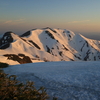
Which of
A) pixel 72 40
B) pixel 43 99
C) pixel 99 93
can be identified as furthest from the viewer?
pixel 72 40

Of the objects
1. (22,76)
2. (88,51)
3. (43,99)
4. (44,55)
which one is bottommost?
(88,51)

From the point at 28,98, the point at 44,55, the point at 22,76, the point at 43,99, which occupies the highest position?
the point at 28,98

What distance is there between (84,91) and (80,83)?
2.94 feet

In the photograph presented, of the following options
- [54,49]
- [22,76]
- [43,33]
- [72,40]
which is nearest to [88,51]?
[72,40]

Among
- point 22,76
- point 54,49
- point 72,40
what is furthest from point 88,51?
point 22,76

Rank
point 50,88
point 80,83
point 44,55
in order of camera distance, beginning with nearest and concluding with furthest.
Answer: point 50,88 < point 80,83 < point 44,55

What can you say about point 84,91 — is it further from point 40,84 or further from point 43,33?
point 43,33

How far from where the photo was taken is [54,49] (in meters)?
122

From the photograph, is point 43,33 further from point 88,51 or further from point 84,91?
point 84,91

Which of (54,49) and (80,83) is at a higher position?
(80,83)

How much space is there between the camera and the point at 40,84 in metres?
6.99

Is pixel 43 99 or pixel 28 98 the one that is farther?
pixel 43 99

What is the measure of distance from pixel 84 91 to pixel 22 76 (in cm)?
434

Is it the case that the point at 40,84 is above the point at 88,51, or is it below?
above
